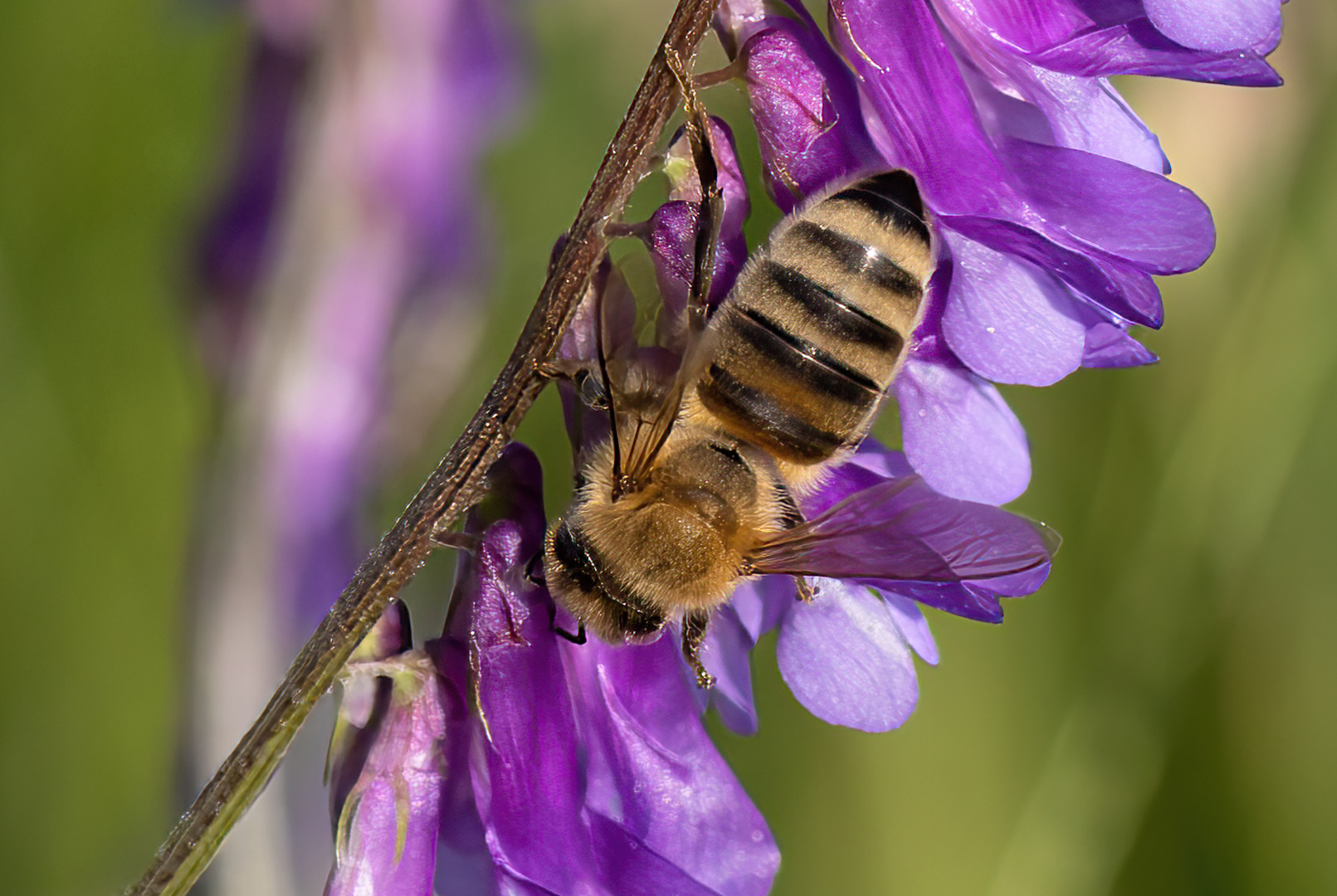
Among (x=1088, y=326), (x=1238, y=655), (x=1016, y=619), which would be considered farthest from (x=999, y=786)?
(x=1088, y=326)

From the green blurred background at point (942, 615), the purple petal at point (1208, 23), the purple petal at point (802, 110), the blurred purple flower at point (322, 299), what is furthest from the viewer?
the green blurred background at point (942, 615)

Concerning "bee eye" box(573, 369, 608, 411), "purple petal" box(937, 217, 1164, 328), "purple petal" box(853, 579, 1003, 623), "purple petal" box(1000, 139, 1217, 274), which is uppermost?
"purple petal" box(1000, 139, 1217, 274)

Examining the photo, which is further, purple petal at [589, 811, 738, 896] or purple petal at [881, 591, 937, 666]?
purple petal at [881, 591, 937, 666]

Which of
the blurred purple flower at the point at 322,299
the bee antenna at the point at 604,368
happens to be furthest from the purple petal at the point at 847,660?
the blurred purple flower at the point at 322,299

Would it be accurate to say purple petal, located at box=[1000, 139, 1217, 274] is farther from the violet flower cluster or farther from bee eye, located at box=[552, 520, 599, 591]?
bee eye, located at box=[552, 520, 599, 591]

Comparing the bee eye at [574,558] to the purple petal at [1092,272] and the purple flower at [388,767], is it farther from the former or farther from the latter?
the purple petal at [1092,272]

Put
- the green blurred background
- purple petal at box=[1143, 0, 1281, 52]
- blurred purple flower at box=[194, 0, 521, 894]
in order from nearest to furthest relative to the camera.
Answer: purple petal at box=[1143, 0, 1281, 52] < blurred purple flower at box=[194, 0, 521, 894] < the green blurred background

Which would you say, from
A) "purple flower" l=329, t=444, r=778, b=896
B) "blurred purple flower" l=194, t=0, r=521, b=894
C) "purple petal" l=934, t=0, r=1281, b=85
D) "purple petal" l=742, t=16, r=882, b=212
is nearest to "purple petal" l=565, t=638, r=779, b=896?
"purple flower" l=329, t=444, r=778, b=896
